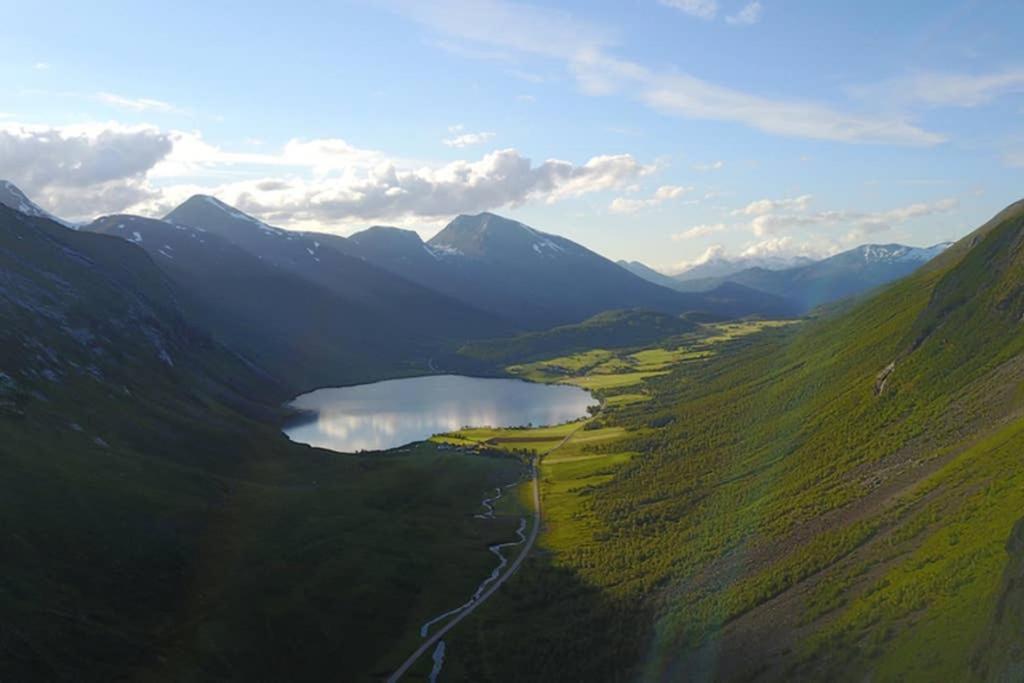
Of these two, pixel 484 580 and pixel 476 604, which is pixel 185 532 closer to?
pixel 476 604

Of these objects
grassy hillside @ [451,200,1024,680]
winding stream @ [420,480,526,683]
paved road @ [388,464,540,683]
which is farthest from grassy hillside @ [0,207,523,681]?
grassy hillside @ [451,200,1024,680]

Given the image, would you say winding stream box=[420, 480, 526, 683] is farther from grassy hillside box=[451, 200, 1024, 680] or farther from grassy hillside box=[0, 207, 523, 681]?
grassy hillside box=[451, 200, 1024, 680]

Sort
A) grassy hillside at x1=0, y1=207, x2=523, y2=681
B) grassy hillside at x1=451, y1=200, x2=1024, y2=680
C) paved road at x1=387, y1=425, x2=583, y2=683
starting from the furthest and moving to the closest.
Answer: paved road at x1=387, y1=425, x2=583, y2=683 → grassy hillside at x1=0, y1=207, x2=523, y2=681 → grassy hillside at x1=451, y1=200, x2=1024, y2=680

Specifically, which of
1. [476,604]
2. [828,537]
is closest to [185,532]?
[476,604]

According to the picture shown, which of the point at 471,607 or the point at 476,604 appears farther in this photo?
the point at 476,604

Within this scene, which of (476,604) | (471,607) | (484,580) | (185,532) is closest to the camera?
(471,607)
